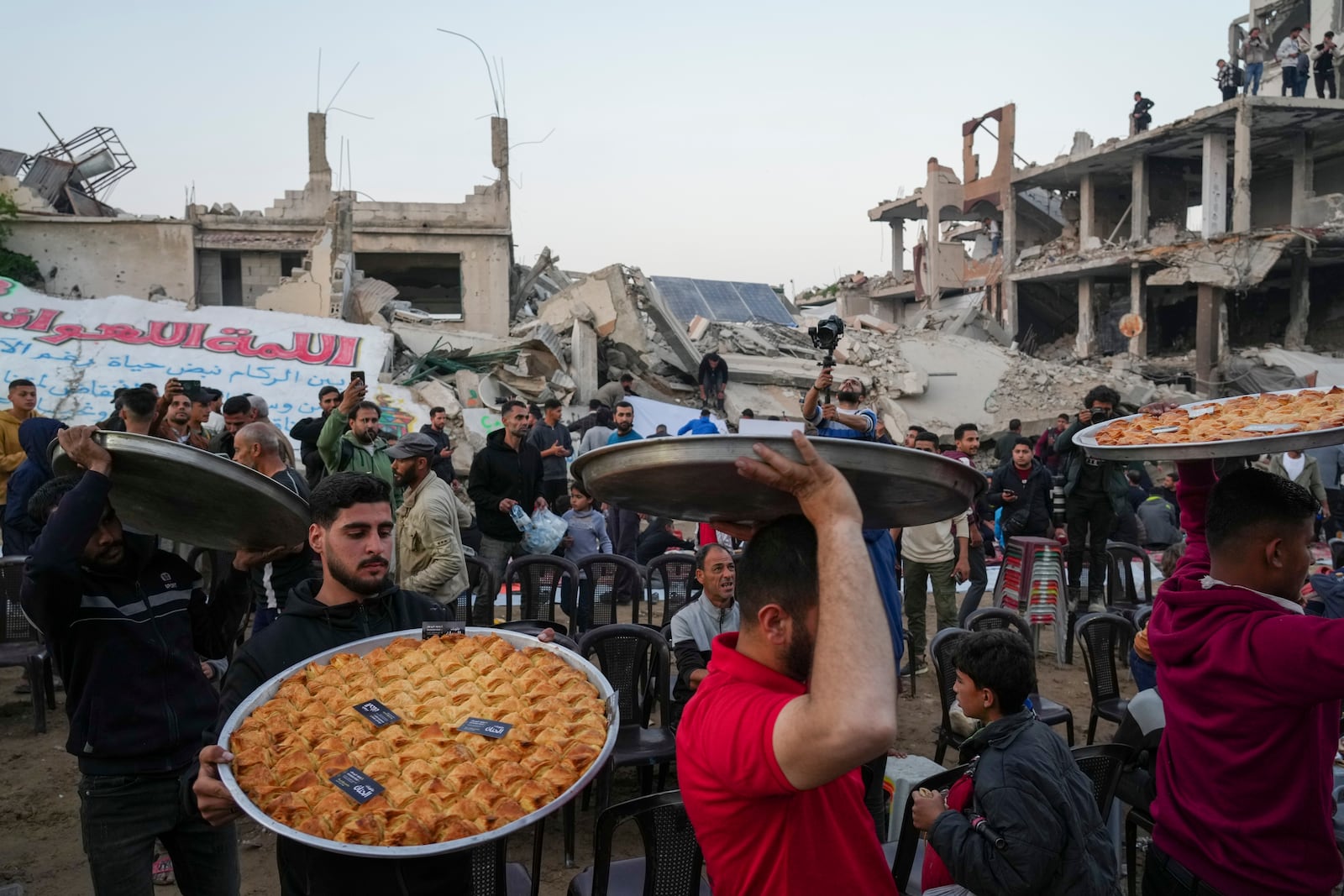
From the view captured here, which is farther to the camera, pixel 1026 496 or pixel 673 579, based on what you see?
pixel 1026 496

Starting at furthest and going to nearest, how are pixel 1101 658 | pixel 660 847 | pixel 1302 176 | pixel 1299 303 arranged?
pixel 1302 176, pixel 1299 303, pixel 1101 658, pixel 660 847

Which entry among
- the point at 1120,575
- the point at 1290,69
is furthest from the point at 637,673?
the point at 1290,69

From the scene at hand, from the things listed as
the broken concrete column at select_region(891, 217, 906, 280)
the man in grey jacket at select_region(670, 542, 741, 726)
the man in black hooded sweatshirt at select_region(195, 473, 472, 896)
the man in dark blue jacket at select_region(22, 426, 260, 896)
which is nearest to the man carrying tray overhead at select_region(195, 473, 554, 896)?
the man in black hooded sweatshirt at select_region(195, 473, 472, 896)

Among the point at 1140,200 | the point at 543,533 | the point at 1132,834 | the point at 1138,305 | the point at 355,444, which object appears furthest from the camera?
the point at 1140,200

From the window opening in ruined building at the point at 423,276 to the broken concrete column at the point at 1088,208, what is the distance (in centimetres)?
2055

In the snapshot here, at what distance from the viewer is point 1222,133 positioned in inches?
973

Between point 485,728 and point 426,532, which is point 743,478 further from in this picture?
point 426,532

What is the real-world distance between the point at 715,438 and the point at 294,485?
162 inches

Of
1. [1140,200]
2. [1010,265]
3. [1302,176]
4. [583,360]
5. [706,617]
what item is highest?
[1302,176]

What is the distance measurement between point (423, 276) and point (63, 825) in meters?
23.9

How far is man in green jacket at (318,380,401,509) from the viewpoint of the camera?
5.97m

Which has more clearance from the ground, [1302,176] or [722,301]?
[1302,176]

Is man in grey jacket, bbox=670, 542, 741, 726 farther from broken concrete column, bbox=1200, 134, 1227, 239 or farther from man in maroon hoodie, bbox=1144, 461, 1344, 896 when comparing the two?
broken concrete column, bbox=1200, 134, 1227, 239

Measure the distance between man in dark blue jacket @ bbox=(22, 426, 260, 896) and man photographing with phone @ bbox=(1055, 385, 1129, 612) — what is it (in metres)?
7.30
